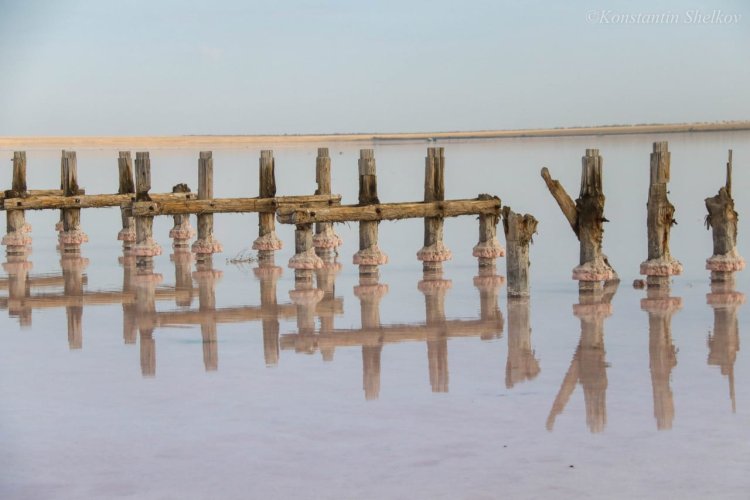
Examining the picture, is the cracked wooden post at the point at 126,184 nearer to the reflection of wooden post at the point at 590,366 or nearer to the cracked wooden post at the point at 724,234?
the reflection of wooden post at the point at 590,366

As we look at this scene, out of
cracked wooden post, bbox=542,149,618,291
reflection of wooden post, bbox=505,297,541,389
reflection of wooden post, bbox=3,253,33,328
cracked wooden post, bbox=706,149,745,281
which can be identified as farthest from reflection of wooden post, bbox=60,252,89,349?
cracked wooden post, bbox=706,149,745,281

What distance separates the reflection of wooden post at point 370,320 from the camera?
41.3 feet

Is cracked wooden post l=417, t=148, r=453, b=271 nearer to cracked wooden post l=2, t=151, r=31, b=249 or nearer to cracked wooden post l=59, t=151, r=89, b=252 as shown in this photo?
cracked wooden post l=59, t=151, r=89, b=252

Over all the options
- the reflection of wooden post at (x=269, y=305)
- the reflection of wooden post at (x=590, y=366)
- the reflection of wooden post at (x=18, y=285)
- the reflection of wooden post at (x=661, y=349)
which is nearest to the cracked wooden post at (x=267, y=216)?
the reflection of wooden post at (x=269, y=305)

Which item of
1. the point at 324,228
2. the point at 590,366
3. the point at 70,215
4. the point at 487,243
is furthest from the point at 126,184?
the point at 590,366

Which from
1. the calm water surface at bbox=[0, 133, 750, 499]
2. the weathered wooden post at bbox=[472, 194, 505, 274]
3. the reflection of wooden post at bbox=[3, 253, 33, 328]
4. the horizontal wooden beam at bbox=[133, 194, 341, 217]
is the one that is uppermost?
the horizontal wooden beam at bbox=[133, 194, 341, 217]

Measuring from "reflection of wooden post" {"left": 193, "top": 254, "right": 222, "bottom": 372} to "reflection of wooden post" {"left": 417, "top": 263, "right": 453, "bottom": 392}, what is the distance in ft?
6.94

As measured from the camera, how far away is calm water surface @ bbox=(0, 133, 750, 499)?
9547 mm

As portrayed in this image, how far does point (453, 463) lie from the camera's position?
9.80m

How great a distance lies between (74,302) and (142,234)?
4.68m

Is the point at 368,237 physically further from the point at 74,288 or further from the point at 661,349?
the point at 661,349

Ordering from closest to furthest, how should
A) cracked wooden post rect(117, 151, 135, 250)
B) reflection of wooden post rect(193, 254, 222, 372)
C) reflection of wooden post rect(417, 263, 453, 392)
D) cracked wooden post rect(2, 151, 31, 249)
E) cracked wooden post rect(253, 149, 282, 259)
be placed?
1. reflection of wooden post rect(417, 263, 453, 392)
2. reflection of wooden post rect(193, 254, 222, 372)
3. cracked wooden post rect(253, 149, 282, 259)
4. cracked wooden post rect(2, 151, 31, 249)
5. cracked wooden post rect(117, 151, 135, 250)

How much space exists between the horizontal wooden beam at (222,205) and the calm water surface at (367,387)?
992mm

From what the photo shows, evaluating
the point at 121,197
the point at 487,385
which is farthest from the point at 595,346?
the point at 121,197
